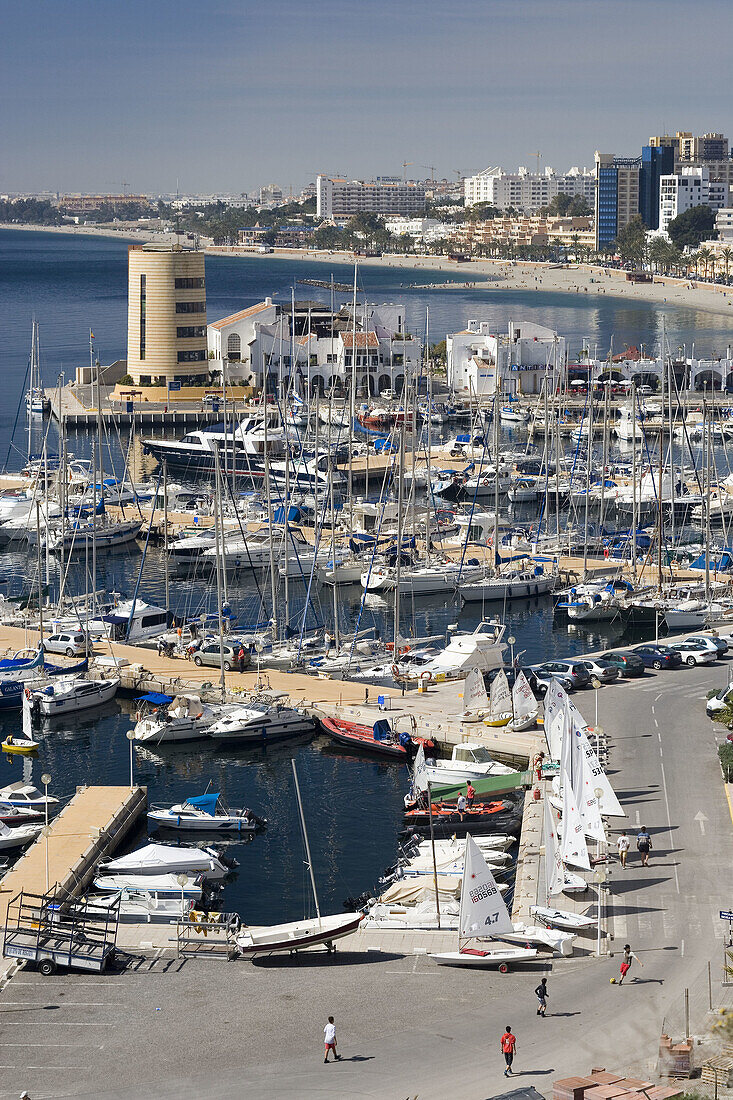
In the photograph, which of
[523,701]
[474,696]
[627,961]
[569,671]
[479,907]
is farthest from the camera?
[569,671]

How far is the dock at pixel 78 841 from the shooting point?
117 ft

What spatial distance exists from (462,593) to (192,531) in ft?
49.1

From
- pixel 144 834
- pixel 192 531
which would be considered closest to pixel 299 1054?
pixel 144 834

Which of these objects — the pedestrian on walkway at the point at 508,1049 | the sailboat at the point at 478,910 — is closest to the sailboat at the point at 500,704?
the sailboat at the point at 478,910

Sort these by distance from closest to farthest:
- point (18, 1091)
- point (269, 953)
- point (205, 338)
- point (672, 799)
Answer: point (18, 1091) → point (269, 953) → point (672, 799) → point (205, 338)

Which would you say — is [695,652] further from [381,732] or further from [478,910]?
[478,910]

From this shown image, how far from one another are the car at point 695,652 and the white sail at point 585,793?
17.4m

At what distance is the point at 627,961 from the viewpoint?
1186 inches

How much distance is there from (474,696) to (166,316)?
77.3m

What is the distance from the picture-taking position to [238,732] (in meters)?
47.6

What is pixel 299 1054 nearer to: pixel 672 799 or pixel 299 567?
pixel 672 799

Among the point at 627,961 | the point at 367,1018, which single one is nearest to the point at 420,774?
the point at 627,961

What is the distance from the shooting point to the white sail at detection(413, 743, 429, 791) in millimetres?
42656

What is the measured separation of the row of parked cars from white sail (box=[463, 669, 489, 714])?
7.69 ft
